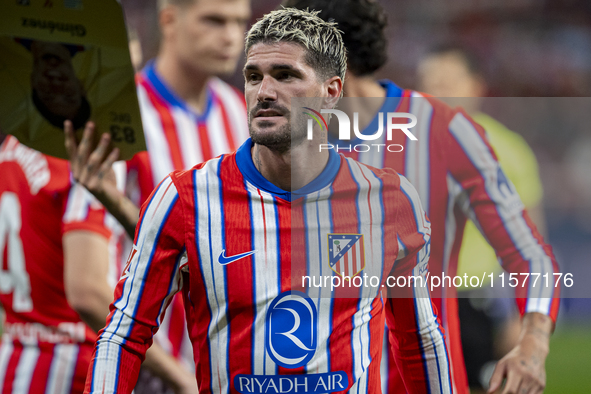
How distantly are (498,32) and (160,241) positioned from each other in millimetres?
10022

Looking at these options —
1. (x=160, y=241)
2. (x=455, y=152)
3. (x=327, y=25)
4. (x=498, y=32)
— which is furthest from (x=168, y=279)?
(x=498, y=32)

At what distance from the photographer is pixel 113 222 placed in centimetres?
255

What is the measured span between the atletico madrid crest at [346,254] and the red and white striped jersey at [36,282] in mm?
1140

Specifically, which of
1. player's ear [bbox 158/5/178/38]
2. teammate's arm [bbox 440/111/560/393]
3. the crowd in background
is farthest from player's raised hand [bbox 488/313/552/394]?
the crowd in background

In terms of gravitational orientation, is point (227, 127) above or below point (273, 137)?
above

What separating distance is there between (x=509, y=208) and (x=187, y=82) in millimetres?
1672

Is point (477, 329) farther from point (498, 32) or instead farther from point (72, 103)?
point (498, 32)

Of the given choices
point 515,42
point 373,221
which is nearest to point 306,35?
point 373,221

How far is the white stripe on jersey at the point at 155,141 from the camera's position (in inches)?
112

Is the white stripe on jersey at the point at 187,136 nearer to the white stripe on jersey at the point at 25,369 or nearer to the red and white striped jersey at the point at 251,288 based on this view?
the white stripe on jersey at the point at 25,369

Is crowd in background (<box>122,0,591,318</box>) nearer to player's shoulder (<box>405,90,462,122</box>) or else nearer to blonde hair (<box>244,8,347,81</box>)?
player's shoulder (<box>405,90,462,122</box>)

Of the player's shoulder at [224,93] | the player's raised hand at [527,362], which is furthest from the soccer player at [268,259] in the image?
the player's shoulder at [224,93]

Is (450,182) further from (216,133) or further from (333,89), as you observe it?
(216,133)

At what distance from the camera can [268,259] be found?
1642mm
